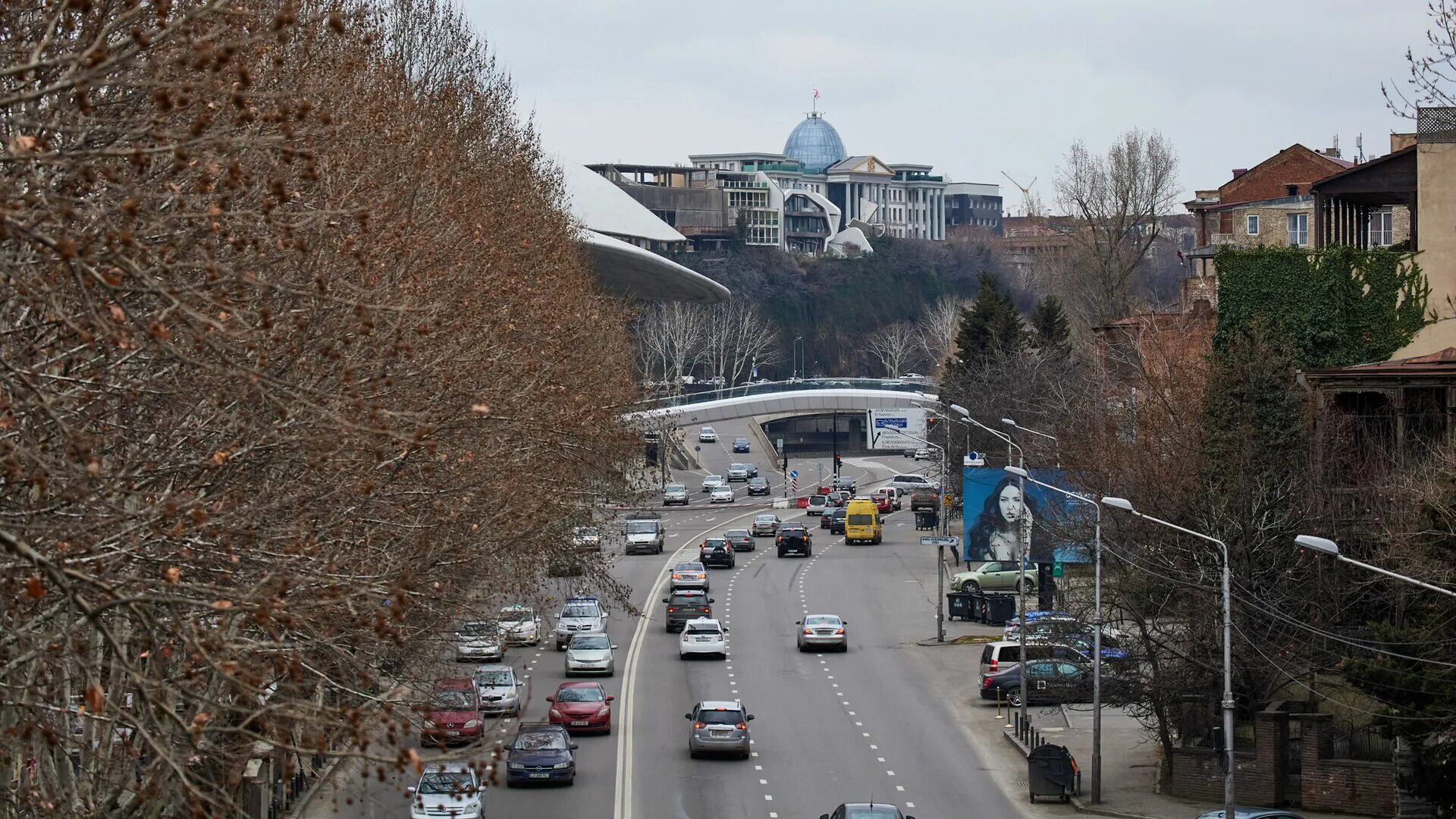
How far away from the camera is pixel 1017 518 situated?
47.2 m

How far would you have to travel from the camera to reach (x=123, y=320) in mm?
8578

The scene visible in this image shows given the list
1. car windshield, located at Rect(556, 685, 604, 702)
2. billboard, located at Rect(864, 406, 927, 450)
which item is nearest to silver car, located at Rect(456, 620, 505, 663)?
car windshield, located at Rect(556, 685, 604, 702)

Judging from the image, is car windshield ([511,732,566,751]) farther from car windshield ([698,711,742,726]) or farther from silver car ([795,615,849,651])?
silver car ([795,615,849,651])

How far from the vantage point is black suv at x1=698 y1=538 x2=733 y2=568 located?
64.1 m

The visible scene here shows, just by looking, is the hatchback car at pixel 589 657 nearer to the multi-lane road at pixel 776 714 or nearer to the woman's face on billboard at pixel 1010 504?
the multi-lane road at pixel 776 714

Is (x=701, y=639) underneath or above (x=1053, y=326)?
underneath

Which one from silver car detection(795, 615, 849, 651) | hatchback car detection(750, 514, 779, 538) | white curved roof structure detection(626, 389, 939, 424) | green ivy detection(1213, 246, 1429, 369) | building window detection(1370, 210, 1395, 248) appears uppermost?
building window detection(1370, 210, 1395, 248)

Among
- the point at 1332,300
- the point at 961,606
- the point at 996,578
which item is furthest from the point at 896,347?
the point at 1332,300

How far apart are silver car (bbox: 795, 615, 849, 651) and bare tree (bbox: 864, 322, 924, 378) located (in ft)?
340

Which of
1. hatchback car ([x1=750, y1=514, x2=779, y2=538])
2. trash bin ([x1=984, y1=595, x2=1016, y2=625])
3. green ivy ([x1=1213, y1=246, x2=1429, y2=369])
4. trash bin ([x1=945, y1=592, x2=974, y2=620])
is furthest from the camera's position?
hatchback car ([x1=750, y1=514, x2=779, y2=538])

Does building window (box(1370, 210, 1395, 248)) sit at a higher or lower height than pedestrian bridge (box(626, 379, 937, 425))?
higher

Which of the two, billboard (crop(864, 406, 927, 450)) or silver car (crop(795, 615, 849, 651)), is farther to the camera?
billboard (crop(864, 406, 927, 450))

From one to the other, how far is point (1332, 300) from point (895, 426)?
63.1 metres

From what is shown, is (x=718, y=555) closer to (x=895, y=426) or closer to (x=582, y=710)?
(x=582, y=710)
